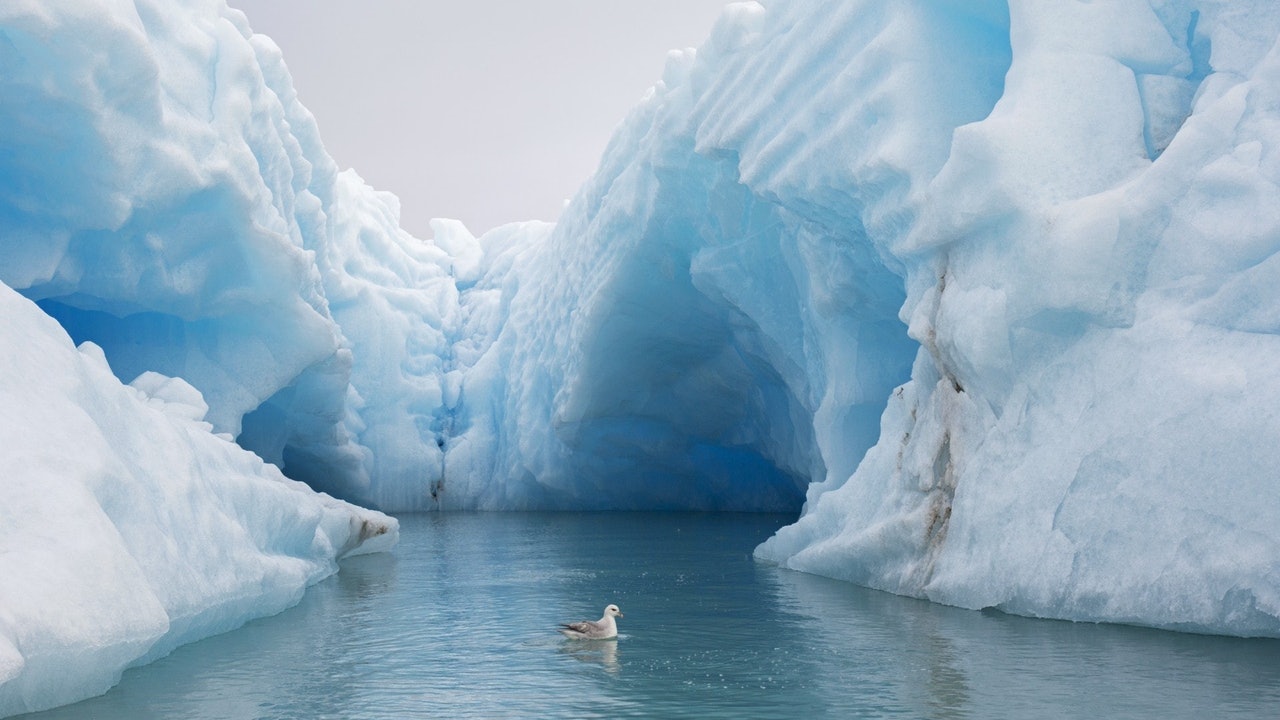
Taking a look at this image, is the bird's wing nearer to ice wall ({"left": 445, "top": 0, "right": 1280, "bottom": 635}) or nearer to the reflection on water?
the reflection on water

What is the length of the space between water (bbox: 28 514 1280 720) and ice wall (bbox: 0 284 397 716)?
311 mm

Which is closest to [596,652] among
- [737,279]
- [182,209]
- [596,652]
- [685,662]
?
[596,652]

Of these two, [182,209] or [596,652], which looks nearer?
[596,652]

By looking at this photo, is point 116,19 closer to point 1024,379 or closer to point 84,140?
point 84,140

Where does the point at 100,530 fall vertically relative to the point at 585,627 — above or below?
above

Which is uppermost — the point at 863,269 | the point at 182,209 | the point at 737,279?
the point at 182,209

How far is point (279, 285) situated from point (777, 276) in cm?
740

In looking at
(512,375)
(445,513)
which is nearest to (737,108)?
(512,375)

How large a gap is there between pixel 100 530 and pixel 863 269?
33.5 ft

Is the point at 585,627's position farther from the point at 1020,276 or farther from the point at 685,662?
the point at 1020,276

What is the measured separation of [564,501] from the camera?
27.8 metres

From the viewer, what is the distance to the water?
579cm

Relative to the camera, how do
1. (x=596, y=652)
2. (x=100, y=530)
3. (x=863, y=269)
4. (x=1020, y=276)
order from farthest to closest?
(x=863, y=269) → (x=1020, y=276) → (x=596, y=652) → (x=100, y=530)

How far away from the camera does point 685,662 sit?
7184 millimetres
